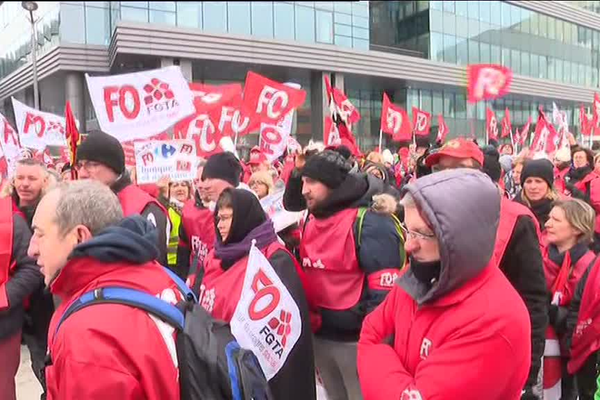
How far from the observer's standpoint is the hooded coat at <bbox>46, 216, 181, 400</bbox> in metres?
1.73

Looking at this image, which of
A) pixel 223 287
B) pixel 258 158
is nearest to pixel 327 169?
pixel 223 287

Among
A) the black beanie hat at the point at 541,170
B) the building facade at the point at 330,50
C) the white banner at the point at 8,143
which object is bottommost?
the black beanie hat at the point at 541,170

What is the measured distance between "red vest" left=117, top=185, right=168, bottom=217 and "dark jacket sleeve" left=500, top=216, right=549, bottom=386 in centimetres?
236

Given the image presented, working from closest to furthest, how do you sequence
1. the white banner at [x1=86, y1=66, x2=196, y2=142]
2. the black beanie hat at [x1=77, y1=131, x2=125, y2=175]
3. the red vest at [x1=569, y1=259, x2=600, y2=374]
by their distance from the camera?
the red vest at [x1=569, y1=259, x2=600, y2=374]
the black beanie hat at [x1=77, y1=131, x2=125, y2=175]
the white banner at [x1=86, y1=66, x2=196, y2=142]

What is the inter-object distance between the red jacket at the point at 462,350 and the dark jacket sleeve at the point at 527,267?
3.22ft

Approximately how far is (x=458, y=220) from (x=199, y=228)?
371 cm

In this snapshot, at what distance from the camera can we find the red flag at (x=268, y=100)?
10461 millimetres

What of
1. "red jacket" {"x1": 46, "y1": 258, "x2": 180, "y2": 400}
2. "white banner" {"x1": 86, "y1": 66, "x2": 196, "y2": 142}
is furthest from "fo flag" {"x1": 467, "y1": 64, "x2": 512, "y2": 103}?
"red jacket" {"x1": 46, "y1": 258, "x2": 180, "y2": 400}

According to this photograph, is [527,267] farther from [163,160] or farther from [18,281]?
[163,160]

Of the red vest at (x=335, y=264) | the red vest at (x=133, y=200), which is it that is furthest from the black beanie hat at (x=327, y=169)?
the red vest at (x=133, y=200)

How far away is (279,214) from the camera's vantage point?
473cm

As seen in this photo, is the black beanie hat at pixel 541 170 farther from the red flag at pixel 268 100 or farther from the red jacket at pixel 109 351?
the red flag at pixel 268 100

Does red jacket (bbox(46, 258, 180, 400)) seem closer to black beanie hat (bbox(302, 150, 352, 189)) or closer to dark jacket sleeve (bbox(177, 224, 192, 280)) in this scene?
black beanie hat (bbox(302, 150, 352, 189))

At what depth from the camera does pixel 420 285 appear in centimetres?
212
